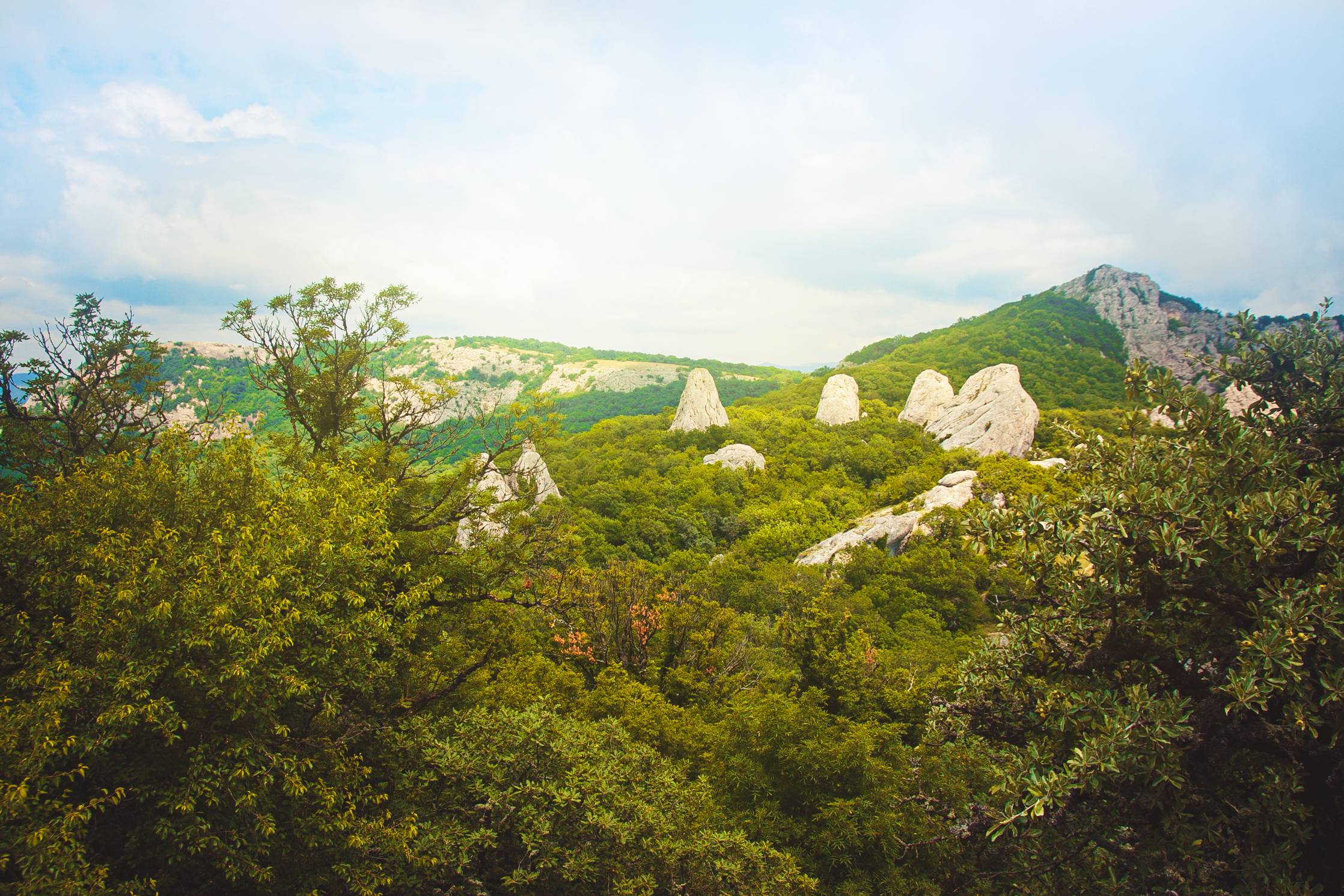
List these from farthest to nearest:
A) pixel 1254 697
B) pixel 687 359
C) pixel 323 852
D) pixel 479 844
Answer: pixel 687 359, pixel 479 844, pixel 323 852, pixel 1254 697

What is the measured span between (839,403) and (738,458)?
18.1 meters

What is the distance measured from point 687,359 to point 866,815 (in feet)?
461

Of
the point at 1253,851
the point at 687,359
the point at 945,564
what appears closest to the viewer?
the point at 1253,851

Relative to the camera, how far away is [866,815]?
1041cm

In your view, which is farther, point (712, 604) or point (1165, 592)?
point (712, 604)

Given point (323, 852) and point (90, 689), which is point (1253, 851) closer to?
point (323, 852)

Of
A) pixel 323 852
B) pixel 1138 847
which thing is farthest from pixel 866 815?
pixel 323 852

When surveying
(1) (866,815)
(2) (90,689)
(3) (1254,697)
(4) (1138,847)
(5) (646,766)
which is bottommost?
(1) (866,815)

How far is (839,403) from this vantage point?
217 ft

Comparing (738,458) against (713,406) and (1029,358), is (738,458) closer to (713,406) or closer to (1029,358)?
(713,406)

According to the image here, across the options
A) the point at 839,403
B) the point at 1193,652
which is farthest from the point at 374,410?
the point at 839,403

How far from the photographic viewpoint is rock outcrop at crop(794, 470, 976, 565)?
117ft

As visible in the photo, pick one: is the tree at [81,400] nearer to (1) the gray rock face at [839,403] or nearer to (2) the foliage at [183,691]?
(2) the foliage at [183,691]

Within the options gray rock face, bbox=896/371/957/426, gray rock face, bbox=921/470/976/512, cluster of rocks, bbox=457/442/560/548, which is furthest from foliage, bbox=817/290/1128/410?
cluster of rocks, bbox=457/442/560/548
